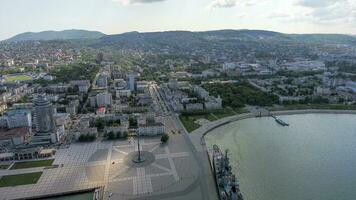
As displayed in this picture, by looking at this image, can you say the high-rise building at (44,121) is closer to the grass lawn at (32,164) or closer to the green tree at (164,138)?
the grass lawn at (32,164)

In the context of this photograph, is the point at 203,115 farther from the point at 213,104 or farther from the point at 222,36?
the point at 222,36

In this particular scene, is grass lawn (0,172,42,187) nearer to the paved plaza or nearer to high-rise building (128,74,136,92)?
the paved plaza

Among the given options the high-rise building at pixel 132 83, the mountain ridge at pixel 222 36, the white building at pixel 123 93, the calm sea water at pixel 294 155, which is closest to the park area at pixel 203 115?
the calm sea water at pixel 294 155

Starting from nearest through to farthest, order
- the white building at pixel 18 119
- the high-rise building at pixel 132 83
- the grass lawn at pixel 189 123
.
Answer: the grass lawn at pixel 189 123, the white building at pixel 18 119, the high-rise building at pixel 132 83

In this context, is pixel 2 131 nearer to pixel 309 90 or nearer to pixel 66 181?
pixel 66 181

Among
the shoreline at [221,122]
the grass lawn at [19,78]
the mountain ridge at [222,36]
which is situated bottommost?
the shoreline at [221,122]

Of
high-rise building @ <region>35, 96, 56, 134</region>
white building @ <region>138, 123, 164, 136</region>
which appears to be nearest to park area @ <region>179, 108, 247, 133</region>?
white building @ <region>138, 123, 164, 136</region>
